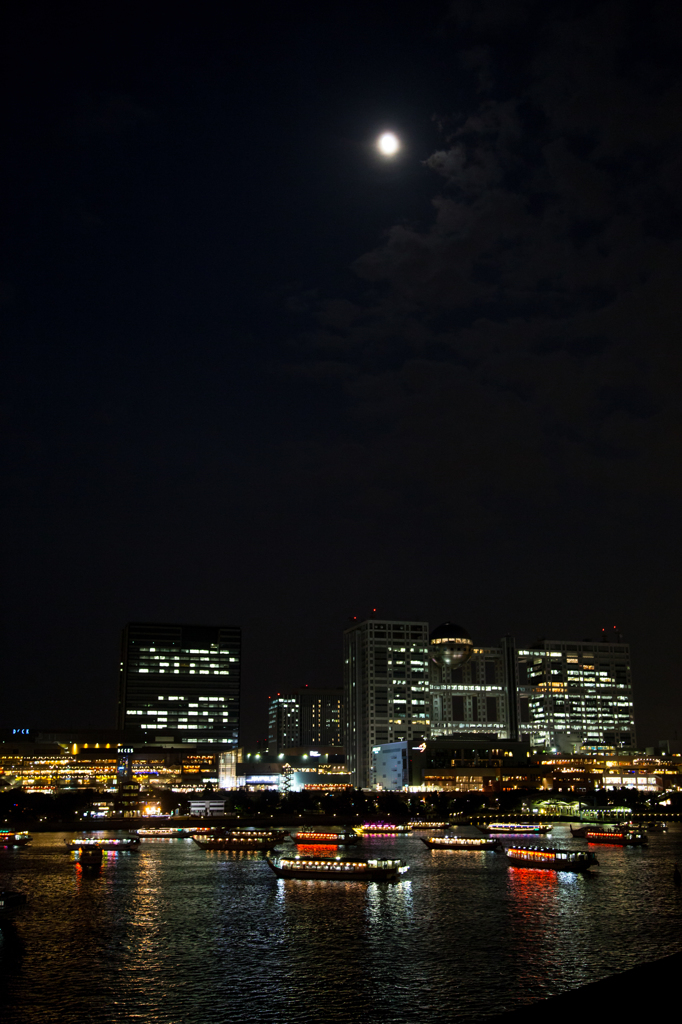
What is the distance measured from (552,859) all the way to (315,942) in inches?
1666

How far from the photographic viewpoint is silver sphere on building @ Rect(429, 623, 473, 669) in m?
188

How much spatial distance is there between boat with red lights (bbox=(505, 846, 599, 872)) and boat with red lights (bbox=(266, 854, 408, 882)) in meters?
14.3

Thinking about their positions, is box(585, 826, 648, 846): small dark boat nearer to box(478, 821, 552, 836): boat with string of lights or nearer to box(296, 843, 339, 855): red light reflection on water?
box(478, 821, 552, 836): boat with string of lights

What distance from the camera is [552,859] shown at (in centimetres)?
8369

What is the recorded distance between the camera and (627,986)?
1093cm

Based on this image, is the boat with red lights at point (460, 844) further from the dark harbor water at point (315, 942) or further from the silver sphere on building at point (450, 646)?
the silver sphere on building at point (450, 646)

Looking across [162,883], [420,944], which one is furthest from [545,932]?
[162,883]

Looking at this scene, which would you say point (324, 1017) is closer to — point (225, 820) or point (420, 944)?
point (420, 944)

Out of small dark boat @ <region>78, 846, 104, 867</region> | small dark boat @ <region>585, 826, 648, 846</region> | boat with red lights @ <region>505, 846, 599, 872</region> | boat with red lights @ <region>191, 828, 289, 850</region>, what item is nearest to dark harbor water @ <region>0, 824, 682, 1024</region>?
boat with red lights @ <region>505, 846, 599, 872</region>

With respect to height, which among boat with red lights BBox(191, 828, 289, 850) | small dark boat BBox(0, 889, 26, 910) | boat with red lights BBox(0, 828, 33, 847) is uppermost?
small dark boat BBox(0, 889, 26, 910)

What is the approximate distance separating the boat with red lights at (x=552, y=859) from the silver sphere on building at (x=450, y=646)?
96.8m

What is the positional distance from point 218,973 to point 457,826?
401 feet

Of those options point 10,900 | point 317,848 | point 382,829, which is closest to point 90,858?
A: point 10,900

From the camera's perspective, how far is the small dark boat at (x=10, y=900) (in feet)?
197
